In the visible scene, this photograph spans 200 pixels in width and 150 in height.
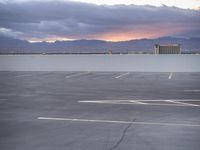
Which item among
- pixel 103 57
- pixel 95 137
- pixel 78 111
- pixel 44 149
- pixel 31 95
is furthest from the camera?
pixel 103 57

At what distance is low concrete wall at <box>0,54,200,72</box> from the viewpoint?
34.6m

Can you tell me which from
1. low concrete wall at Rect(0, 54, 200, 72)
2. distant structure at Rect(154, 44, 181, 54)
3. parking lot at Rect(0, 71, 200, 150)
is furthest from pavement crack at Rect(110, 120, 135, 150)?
distant structure at Rect(154, 44, 181, 54)

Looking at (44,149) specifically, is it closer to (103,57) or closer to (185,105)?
(185,105)

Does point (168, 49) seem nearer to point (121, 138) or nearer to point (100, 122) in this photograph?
point (100, 122)

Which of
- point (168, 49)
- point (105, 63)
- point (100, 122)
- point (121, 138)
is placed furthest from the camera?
point (168, 49)

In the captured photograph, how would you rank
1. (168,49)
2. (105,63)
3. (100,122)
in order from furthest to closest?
(168,49) → (105,63) → (100,122)

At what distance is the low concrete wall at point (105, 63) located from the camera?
34.6 meters

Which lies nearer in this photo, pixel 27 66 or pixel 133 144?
pixel 133 144

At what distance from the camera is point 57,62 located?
37.1 m

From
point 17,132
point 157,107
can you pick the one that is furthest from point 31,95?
point 17,132

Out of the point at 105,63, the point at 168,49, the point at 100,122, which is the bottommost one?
the point at 100,122

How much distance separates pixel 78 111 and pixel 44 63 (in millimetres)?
25811

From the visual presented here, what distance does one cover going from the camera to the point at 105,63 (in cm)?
3600

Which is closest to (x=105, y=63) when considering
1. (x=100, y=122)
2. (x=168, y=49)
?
(x=168, y=49)
